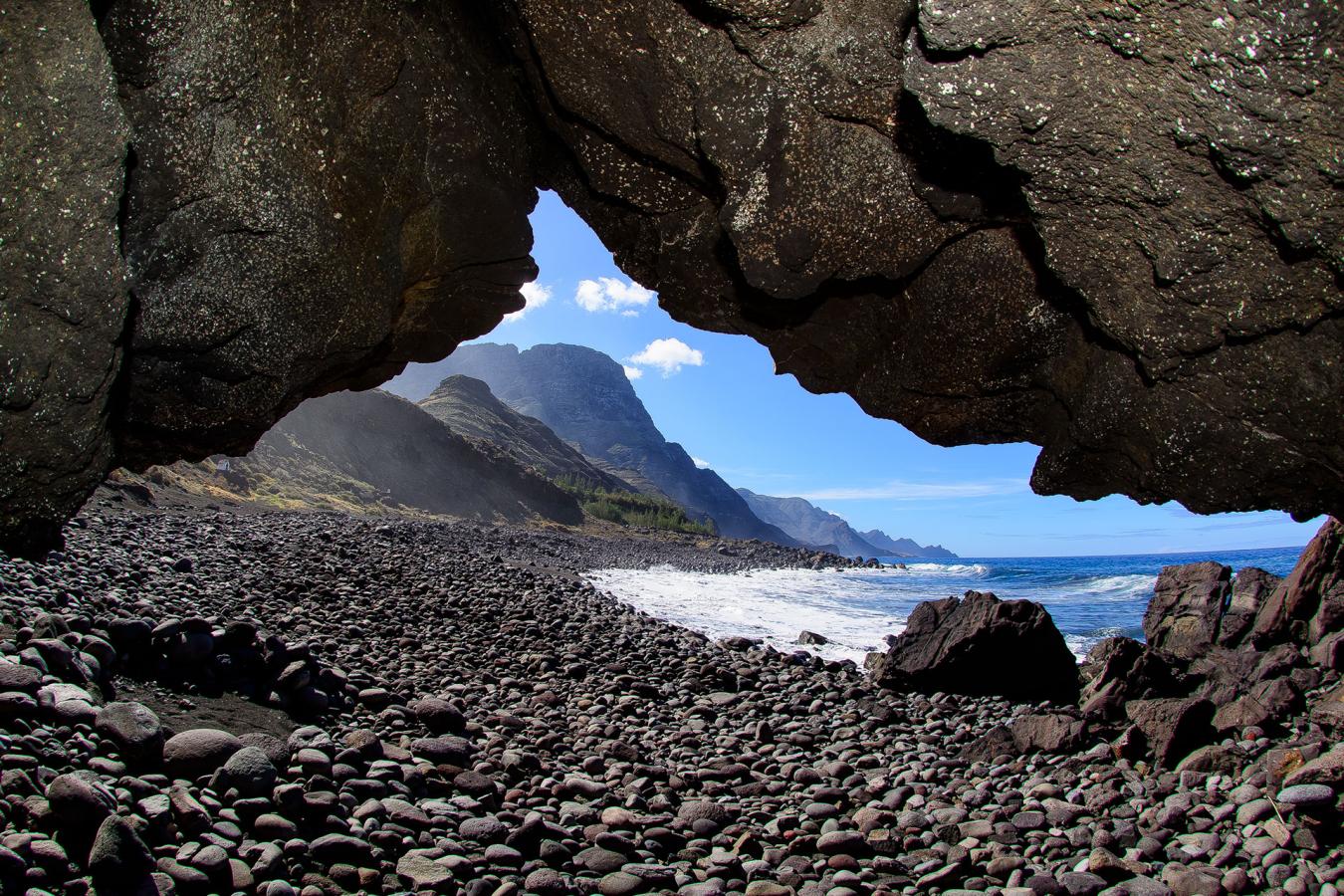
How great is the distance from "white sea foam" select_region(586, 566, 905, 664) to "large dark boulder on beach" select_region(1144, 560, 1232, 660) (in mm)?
4992

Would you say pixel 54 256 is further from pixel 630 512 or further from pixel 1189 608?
pixel 630 512

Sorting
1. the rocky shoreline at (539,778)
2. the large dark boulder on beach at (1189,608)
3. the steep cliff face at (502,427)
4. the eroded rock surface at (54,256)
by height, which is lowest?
the rocky shoreline at (539,778)

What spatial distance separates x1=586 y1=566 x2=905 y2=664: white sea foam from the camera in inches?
630

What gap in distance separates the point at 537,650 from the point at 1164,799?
7753 mm

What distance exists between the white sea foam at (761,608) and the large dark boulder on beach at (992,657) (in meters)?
3.20

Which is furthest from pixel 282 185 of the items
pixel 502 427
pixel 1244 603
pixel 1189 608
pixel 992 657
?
pixel 502 427

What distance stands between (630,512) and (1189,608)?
86.6 m

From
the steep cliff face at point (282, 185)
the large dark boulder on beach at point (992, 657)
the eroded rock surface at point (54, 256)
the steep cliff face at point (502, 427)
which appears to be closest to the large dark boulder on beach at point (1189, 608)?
the large dark boulder on beach at point (992, 657)

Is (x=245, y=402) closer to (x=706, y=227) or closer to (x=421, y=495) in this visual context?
(x=706, y=227)

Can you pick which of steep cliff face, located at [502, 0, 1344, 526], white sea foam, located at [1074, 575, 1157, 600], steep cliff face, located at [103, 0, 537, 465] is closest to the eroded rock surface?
steep cliff face, located at [103, 0, 537, 465]

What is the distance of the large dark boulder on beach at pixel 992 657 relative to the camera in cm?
959

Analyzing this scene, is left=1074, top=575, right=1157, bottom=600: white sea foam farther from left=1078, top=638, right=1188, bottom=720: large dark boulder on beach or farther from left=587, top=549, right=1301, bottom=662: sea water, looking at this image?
left=1078, top=638, right=1188, bottom=720: large dark boulder on beach

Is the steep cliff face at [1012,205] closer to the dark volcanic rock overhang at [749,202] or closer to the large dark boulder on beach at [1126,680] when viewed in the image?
the dark volcanic rock overhang at [749,202]

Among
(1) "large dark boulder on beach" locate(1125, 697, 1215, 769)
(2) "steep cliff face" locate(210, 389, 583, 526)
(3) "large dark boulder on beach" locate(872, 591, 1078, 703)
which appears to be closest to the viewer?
(1) "large dark boulder on beach" locate(1125, 697, 1215, 769)
